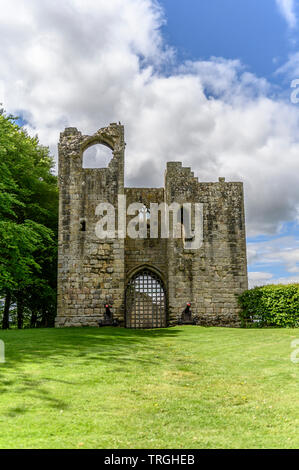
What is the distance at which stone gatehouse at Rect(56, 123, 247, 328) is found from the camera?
20.4 metres

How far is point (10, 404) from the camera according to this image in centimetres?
654

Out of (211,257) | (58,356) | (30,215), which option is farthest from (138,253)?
(58,356)

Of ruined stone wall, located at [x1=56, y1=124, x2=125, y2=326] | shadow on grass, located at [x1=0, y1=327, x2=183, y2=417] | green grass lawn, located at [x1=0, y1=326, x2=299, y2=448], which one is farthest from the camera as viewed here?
ruined stone wall, located at [x1=56, y1=124, x2=125, y2=326]

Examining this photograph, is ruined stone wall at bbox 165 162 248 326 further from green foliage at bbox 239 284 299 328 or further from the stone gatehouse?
green foliage at bbox 239 284 299 328

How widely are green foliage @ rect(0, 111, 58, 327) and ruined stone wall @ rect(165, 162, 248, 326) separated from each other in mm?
7002

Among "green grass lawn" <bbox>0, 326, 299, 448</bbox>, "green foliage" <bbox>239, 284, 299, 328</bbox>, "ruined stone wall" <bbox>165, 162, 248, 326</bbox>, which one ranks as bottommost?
"green grass lawn" <bbox>0, 326, 299, 448</bbox>

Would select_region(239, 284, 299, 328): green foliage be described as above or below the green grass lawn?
above

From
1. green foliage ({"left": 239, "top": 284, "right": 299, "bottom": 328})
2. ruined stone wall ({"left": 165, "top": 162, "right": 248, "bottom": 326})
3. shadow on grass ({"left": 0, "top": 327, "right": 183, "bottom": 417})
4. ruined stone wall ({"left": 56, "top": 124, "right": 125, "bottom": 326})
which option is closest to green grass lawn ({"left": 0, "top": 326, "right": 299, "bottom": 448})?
shadow on grass ({"left": 0, "top": 327, "right": 183, "bottom": 417})

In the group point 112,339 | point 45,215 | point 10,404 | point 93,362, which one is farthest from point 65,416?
point 45,215

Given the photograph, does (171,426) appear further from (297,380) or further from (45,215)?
(45,215)

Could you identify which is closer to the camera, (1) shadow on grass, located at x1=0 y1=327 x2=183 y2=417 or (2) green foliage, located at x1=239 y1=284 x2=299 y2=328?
(1) shadow on grass, located at x1=0 y1=327 x2=183 y2=417

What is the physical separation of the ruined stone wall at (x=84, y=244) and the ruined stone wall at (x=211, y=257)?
289cm

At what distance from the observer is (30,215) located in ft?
81.1
